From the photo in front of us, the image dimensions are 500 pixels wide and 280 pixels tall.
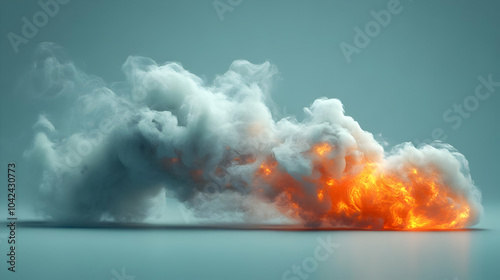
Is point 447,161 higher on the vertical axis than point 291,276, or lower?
higher

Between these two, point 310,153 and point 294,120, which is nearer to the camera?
point 310,153

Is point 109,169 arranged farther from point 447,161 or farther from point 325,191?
point 447,161

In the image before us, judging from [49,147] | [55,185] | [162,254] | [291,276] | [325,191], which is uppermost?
[49,147]

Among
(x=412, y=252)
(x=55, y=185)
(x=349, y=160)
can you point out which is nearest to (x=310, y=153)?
(x=349, y=160)
